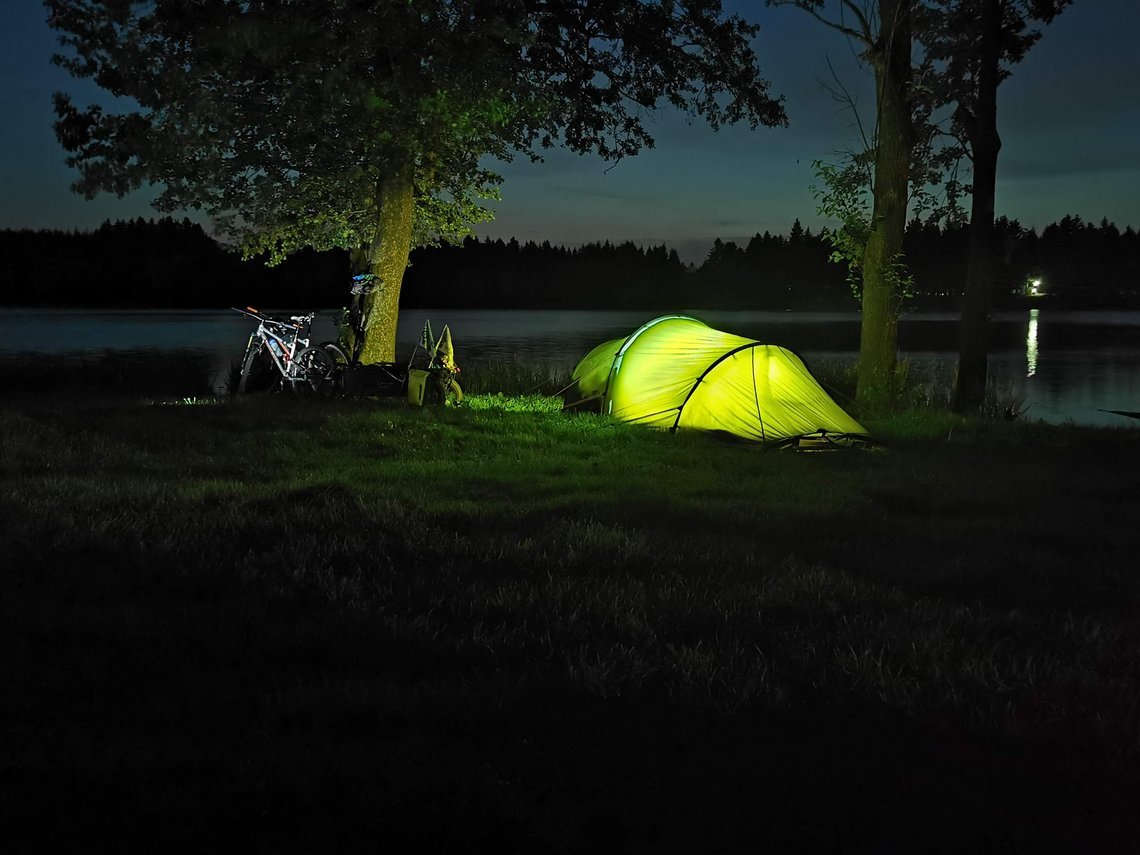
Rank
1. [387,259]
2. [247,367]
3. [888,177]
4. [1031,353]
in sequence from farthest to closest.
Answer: [1031,353], [387,259], [247,367], [888,177]

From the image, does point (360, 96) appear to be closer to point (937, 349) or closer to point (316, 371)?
point (316, 371)

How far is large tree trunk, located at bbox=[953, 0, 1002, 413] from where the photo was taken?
18.9 meters

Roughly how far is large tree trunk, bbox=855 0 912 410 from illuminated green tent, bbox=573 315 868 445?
134 inches

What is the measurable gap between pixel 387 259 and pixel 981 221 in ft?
Answer: 39.9

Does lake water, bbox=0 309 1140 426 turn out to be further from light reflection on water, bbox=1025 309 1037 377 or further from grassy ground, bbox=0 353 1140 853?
grassy ground, bbox=0 353 1140 853

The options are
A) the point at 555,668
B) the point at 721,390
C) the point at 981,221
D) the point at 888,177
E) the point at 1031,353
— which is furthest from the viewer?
the point at 1031,353

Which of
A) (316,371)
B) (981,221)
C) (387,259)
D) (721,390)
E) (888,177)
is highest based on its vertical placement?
(888,177)

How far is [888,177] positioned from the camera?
701 inches

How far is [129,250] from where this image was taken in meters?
122

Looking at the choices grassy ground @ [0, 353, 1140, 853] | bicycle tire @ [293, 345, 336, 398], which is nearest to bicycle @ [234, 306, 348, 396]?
bicycle tire @ [293, 345, 336, 398]

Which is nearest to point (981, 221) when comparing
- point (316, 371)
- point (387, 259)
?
point (387, 259)

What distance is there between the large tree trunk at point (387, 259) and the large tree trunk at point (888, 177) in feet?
31.0

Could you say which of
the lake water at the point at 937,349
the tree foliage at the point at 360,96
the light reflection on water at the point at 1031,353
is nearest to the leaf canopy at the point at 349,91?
the tree foliage at the point at 360,96

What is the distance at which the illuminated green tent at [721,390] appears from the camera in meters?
14.7
